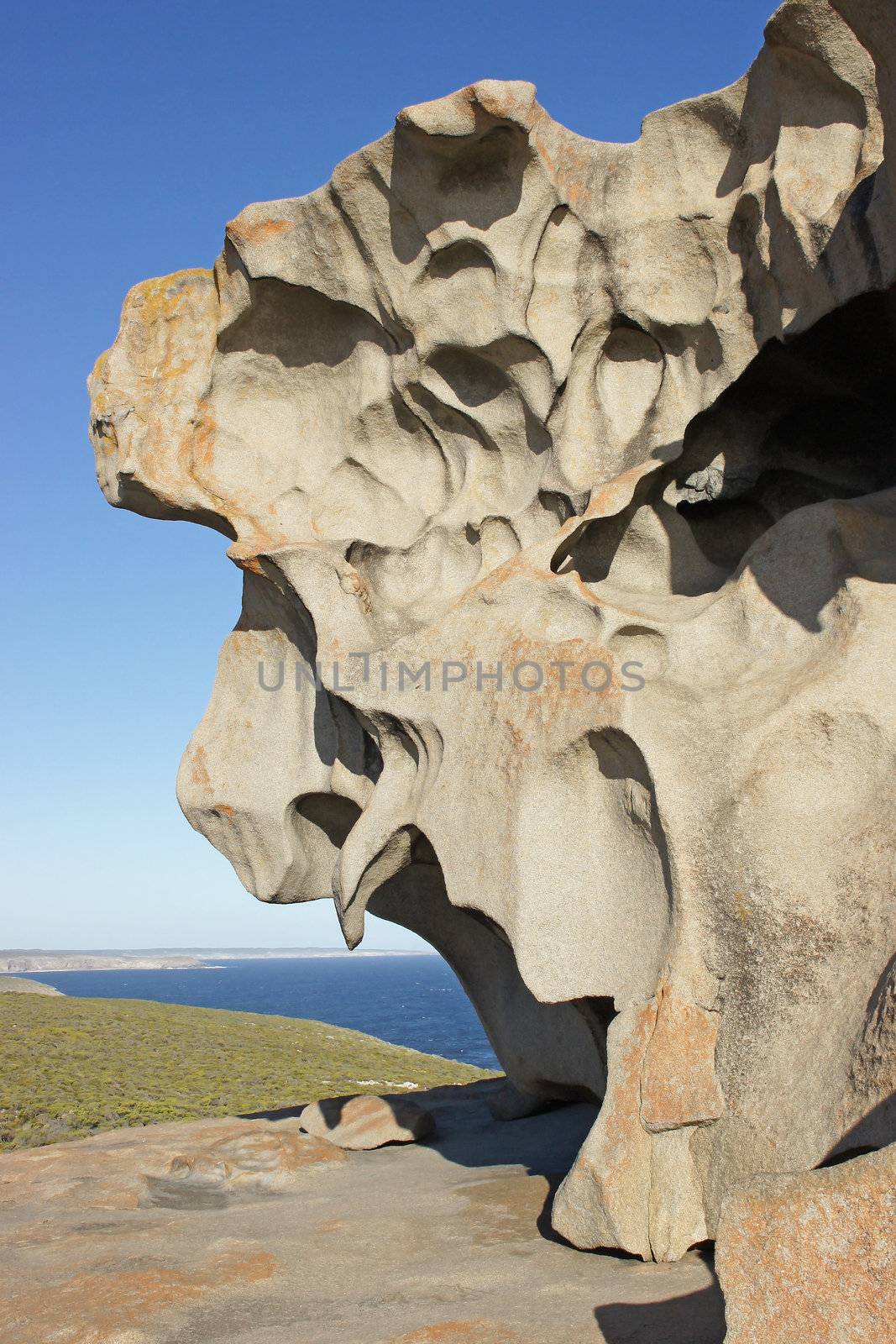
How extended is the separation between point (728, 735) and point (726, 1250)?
2809 mm

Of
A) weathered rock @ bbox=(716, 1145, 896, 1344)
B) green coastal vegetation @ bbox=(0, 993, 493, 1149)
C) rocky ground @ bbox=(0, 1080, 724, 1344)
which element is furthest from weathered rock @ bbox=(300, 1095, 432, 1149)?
weathered rock @ bbox=(716, 1145, 896, 1344)

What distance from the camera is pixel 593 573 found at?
7430 millimetres

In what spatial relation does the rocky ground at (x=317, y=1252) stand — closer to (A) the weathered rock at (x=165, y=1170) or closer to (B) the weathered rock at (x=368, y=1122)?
(A) the weathered rock at (x=165, y=1170)

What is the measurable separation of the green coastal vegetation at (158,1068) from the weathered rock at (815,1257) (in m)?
10.2

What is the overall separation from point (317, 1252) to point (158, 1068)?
13.4 m

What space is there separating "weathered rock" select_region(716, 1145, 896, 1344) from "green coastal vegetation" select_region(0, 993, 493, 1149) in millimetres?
10176

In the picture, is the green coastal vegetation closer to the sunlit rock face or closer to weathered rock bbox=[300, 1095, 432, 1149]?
weathered rock bbox=[300, 1095, 432, 1149]

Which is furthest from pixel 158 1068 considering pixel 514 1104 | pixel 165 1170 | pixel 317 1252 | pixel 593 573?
pixel 593 573

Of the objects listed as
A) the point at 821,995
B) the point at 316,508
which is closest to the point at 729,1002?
the point at 821,995

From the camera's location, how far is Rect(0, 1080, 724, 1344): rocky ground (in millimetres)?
4336

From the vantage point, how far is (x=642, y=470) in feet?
23.1

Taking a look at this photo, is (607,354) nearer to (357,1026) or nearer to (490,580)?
(490,580)

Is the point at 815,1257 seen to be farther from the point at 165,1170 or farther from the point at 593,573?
the point at 165,1170

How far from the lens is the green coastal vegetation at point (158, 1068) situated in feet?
46.5
